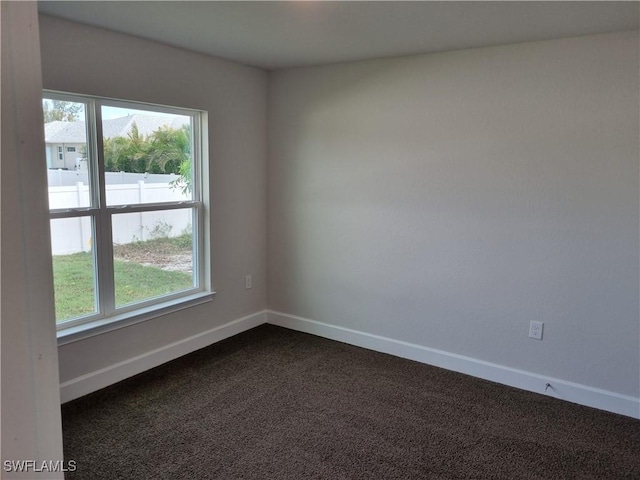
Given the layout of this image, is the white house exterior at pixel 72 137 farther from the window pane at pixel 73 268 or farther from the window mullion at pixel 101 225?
the window pane at pixel 73 268

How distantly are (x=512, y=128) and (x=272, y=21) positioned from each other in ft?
5.37

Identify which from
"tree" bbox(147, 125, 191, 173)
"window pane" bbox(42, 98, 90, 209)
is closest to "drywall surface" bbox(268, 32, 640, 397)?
"tree" bbox(147, 125, 191, 173)

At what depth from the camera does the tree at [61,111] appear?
2.62 metres

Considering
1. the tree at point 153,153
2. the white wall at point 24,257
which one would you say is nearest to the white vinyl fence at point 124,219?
the tree at point 153,153

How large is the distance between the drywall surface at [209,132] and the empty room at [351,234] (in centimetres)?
2

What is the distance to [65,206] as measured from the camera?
9.03 ft

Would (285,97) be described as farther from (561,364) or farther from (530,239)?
(561,364)

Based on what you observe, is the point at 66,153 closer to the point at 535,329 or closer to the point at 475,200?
the point at 475,200

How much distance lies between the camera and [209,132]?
3.48 metres

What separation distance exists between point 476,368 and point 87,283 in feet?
8.87

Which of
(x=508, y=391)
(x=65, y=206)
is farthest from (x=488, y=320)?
(x=65, y=206)

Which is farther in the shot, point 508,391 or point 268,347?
point 268,347

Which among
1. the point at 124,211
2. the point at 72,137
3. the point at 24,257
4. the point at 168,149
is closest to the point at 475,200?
the point at 168,149

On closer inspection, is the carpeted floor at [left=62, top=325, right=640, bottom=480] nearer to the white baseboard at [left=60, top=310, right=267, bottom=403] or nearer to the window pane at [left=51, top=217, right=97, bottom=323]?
the white baseboard at [left=60, top=310, right=267, bottom=403]
